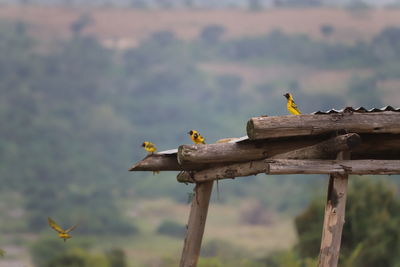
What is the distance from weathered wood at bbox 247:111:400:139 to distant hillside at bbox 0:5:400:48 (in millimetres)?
76176

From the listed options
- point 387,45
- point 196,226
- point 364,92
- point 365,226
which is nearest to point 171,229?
point 364,92

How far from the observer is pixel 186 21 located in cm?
9506

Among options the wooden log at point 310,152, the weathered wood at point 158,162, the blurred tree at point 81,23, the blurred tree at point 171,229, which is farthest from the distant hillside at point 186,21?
the wooden log at point 310,152

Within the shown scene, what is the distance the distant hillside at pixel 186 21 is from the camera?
83125 mm

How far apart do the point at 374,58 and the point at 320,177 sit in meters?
16.8

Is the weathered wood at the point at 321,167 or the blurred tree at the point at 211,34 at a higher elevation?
the blurred tree at the point at 211,34

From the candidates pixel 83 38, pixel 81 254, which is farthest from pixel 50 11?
pixel 81 254

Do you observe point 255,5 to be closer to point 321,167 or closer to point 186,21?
point 186,21

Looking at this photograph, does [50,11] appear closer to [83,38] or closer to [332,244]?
[83,38]

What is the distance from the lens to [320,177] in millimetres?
67000

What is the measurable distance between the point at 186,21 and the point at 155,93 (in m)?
10.6

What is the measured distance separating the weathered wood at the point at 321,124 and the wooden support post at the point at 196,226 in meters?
1.71

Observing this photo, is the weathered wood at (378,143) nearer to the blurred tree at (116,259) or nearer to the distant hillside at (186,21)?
the blurred tree at (116,259)

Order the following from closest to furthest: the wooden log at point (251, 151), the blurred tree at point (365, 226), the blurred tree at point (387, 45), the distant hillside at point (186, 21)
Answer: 1. the wooden log at point (251, 151)
2. the blurred tree at point (365, 226)
3. the blurred tree at point (387, 45)
4. the distant hillside at point (186, 21)
